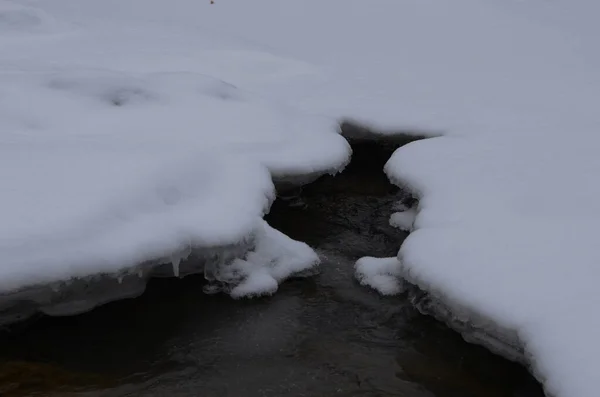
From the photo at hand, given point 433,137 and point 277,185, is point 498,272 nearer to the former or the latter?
point 277,185

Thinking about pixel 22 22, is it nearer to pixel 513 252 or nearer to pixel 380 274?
pixel 380 274

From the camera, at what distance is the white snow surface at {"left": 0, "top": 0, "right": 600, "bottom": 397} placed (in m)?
3.58

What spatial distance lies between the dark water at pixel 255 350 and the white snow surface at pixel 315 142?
48 centimetres

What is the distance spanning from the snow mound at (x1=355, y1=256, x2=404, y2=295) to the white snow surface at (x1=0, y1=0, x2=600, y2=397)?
372 millimetres

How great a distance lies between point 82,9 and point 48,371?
366 inches

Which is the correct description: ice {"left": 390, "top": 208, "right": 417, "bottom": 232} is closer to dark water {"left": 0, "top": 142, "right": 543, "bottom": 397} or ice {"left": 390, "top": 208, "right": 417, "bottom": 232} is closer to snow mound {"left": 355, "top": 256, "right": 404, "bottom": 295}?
snow mound {"left": 355, "top": 256, "right": 404, "bottom": 295}

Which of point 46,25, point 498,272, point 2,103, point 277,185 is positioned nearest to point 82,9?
point 46,25

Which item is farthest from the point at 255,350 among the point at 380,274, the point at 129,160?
the point at 129,160

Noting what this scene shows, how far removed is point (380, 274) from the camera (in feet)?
14.7

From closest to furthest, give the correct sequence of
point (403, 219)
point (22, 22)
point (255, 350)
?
point (255, 350) → point (403, 219) → point (22, 22)

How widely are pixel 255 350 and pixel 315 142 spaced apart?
2.24 m

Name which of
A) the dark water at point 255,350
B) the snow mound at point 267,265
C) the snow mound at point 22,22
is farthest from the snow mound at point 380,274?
the snow mound at point 22,22

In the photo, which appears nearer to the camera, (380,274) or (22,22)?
(380,274)

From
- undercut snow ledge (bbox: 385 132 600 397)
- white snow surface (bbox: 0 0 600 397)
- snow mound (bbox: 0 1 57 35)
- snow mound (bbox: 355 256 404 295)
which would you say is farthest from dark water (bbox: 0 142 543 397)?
snow mound (bbox: 0 1 57 35)
